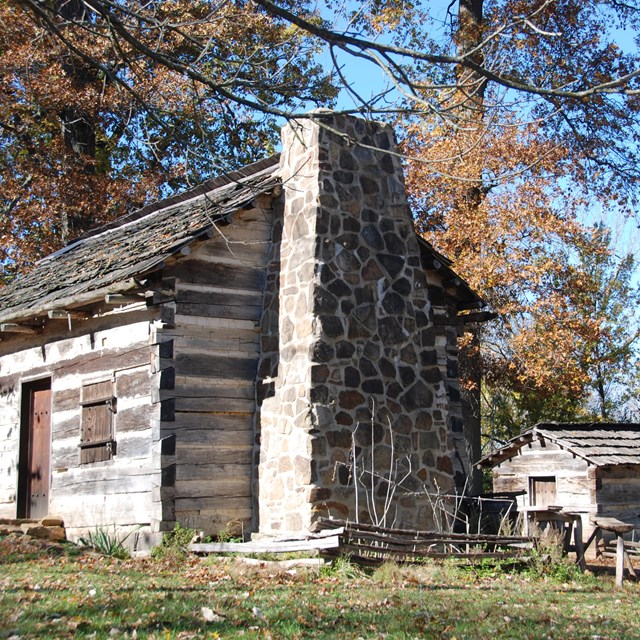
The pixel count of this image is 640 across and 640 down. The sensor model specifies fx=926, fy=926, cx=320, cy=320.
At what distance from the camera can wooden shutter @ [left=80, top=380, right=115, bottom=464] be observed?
13609 millimetres

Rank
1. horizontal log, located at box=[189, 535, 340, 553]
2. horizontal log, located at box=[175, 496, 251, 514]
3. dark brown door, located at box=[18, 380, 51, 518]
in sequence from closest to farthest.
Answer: horizontal log, located at box=[189, 535, 340, 553] → horizontal log, located at box=[175, 496, 251, 514] → dark brown door, located at box=[18, 380, 51, 518]

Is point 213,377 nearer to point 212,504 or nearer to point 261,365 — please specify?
point 261,365

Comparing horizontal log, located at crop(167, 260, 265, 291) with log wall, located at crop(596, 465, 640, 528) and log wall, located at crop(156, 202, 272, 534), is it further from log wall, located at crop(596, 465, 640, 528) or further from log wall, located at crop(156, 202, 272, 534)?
log wall, located at crop(596, 465, 640, 528)

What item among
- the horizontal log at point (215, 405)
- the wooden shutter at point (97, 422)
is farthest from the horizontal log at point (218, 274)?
the wooden shutter at point (97, 422)

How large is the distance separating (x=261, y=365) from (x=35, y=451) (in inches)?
182

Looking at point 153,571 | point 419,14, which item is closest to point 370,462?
point 153,571

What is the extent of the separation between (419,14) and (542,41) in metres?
3.66

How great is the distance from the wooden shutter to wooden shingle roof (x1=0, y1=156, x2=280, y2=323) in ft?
4.62

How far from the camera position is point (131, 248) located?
14.9m

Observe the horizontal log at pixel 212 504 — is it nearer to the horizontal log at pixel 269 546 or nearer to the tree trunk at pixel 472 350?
the horizontal log at pixel 269 546

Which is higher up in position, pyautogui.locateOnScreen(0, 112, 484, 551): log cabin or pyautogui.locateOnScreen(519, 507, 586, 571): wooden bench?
pyautogui.locateOnScreen(0, 112, 484, 551): log cabin

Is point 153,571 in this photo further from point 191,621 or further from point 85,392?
point 85,392

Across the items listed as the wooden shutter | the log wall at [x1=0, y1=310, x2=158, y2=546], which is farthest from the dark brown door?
the wooden shutter

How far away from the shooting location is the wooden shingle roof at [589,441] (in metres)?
18.1
